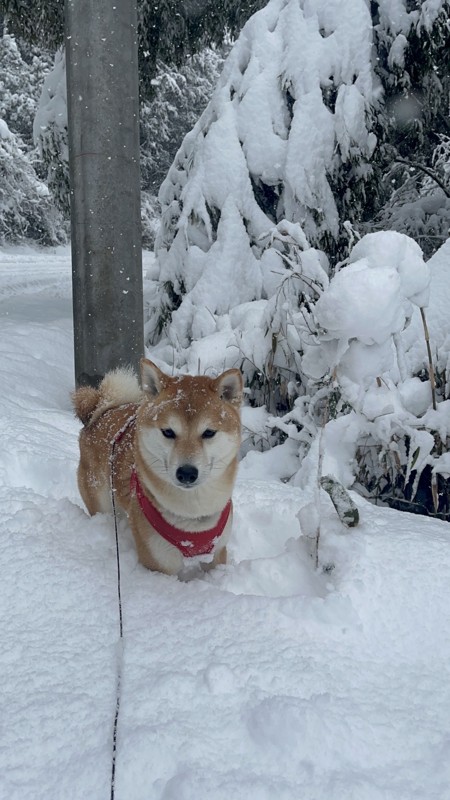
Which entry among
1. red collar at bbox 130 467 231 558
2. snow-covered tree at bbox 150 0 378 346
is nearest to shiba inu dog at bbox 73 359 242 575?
red collar at bbox 130 467 231 558

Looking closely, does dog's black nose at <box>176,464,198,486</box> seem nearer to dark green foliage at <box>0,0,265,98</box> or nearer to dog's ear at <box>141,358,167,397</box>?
dog's ear at <box>141,358,167,397</box>

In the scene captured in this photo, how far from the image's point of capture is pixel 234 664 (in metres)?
1.65

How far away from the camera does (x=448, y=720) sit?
153cm

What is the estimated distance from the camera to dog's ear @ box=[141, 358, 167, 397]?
Result: 2514mm

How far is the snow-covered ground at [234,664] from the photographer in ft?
4.20

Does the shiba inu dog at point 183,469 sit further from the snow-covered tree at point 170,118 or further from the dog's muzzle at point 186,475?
the snow-covered tree at point 170,118

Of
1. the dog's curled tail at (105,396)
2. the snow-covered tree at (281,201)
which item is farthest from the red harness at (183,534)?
the snow-covered tree at (281,201)

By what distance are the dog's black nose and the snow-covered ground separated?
0.39m

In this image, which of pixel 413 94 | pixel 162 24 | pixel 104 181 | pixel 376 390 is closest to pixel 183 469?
pixel 376 390

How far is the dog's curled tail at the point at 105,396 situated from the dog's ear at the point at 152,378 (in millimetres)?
659

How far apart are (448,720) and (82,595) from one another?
1.17 meters

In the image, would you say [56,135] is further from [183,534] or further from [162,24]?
[183,534]

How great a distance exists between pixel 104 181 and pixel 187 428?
239cm

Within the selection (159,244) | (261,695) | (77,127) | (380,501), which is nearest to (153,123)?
(159,244)
